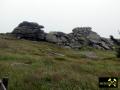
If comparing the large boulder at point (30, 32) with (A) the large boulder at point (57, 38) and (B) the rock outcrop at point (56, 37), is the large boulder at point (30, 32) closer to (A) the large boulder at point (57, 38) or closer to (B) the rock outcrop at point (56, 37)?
(B) the rock outcrop at point (56, 37)

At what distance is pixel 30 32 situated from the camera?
91.4 meters

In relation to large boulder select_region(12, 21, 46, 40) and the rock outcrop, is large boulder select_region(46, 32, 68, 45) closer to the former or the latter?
the rock outcrop

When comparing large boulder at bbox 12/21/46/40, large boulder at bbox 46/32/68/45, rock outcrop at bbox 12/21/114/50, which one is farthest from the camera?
large boulder at bbox 12/21/46/40

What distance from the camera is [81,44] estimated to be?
9231 centimetres

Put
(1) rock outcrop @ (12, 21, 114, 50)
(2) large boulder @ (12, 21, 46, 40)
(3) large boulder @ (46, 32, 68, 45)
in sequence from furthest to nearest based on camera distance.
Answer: (2) large boulder @ (12, 21, 46, 40) → (1) rock outcrop @ (12, 21, 114, 50) → (3) large boulder @ (46, 32, 68, 45)

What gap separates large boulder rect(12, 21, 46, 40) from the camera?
9038 centimetres

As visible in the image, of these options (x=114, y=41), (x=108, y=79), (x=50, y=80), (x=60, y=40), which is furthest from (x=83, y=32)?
(x=108, y=79)

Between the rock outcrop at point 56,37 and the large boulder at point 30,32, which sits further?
the large boulder at point 30,32

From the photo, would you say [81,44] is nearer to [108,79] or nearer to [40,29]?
[40,29]

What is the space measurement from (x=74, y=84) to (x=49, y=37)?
7666cm

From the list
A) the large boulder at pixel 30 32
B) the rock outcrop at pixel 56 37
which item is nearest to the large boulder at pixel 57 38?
the rock outcrop at pixel 56 37

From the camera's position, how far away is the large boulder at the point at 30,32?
90.4 m

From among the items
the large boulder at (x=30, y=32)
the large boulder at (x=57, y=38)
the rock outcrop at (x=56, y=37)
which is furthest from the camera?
the large boulder at (x=30, y=32)

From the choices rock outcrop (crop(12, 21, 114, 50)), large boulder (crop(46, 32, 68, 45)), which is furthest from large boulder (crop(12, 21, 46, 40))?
large boulder (crop(46, 32, 68, 45))
